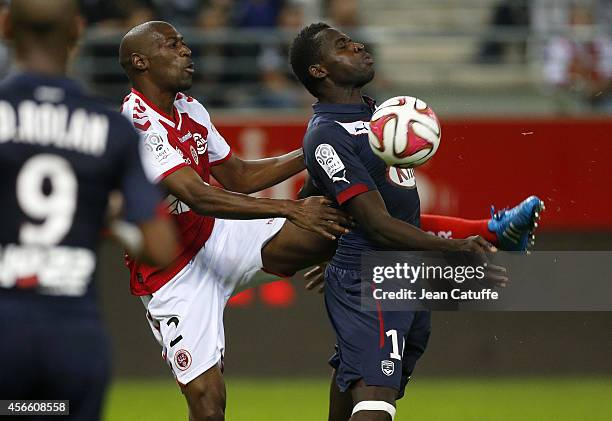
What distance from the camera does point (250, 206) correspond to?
605 centimetres

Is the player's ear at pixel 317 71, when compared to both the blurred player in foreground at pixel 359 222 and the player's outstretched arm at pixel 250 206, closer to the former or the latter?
the blurred player in foreground at pixel 359 222

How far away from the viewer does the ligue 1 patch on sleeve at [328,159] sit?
5859 mm

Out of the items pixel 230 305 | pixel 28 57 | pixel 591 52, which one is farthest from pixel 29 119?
pixel 591 52

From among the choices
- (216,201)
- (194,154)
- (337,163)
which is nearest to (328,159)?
(337,163)

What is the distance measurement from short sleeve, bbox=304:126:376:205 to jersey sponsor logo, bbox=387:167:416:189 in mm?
229

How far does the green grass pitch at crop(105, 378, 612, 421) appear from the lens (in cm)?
934

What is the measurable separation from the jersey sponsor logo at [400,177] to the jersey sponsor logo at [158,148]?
1222mm

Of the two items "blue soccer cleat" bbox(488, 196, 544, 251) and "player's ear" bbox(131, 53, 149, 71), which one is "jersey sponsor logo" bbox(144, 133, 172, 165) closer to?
"player's ear" bbox(131, 53, 149, 71)

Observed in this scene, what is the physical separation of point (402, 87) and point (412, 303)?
6495mm

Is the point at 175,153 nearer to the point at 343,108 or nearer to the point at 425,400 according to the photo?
the point at 343,108

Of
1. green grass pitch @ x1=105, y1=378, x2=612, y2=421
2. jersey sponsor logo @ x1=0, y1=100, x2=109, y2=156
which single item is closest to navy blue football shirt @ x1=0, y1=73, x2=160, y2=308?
jersey sponsor logo @ x1=0, y1=100, x2=109, y2=156

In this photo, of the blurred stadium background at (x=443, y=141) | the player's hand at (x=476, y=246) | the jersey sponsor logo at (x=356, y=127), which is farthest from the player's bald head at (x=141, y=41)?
the blurred stadium background at (x=443, y=141)

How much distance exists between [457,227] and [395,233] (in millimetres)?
1039

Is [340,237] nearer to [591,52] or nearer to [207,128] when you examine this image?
[207,128]
